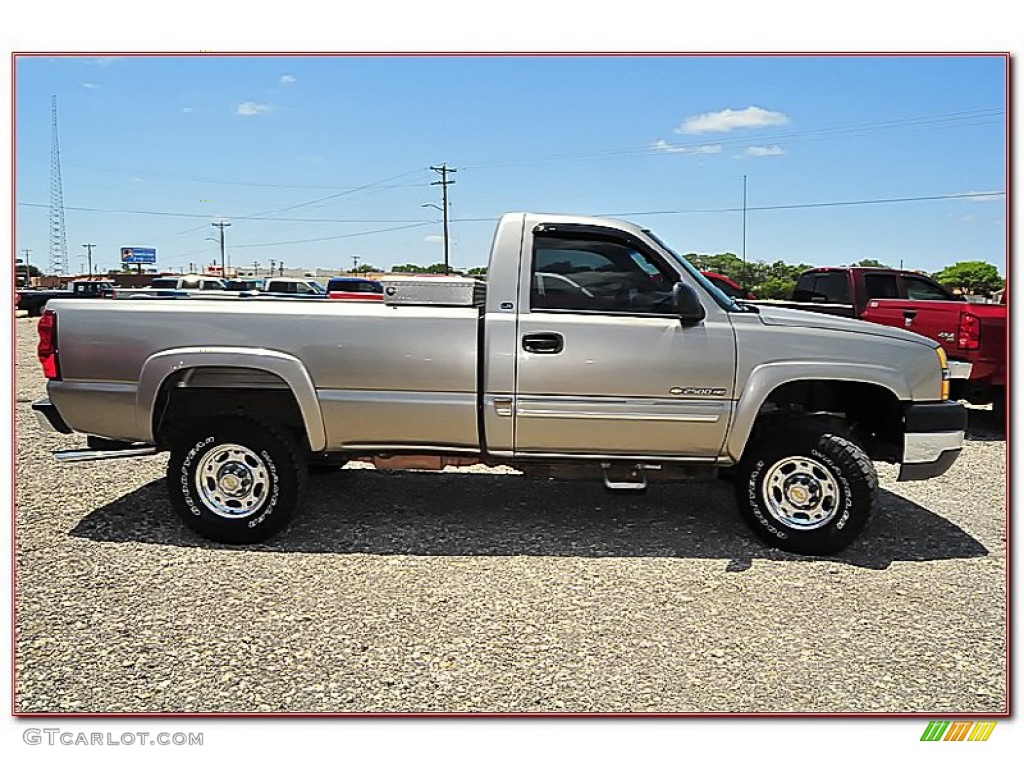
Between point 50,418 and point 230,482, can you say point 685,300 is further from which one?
point 50,418

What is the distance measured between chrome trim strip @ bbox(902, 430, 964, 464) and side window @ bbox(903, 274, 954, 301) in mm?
6896

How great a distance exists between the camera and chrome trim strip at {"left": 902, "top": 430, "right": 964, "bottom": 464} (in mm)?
5484

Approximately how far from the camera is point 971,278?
9.39m

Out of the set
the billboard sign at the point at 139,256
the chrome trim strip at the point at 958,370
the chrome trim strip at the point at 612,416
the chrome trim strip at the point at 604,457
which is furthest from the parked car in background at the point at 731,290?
the billboard sign at the point at 139,256

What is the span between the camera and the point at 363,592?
4781 millimetres

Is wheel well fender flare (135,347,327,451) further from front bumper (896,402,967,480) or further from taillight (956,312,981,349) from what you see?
taillight (956,312,981,349)

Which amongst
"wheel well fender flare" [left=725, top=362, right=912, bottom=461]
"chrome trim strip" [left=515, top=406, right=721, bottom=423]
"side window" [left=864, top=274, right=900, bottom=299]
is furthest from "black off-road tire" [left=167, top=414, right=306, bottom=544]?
"side window" [left=864, top=274, right=900, bottom=299]

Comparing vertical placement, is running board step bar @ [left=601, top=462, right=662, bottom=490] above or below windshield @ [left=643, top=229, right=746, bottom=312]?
Answer: below

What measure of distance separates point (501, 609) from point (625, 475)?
134cm

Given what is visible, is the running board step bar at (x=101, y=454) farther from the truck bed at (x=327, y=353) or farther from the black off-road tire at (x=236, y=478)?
the black off-road tire at (x=236, y=478)

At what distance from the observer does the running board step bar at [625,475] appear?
545cm

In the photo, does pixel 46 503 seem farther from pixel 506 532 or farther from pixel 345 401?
pixel 506 532

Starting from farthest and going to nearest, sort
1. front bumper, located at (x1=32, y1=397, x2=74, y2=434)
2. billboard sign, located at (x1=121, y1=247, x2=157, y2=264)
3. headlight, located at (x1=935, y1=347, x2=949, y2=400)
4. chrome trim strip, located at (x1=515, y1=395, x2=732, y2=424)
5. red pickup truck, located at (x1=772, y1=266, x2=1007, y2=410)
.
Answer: billboard sign, located at (x1=121, y1=247, x2=157, y2=264)
red pickup truck, located at (x1=772, y1=266, x2=1007, y2=410)
front bumper, located at (x1=32, y1=397, x2=74, y2=434)
headlight, located at (x1=935, y1=347, x2=949, y2=400)
chrome trim strip, located at (x1=515, y1=395, x2=732, y2=424)
